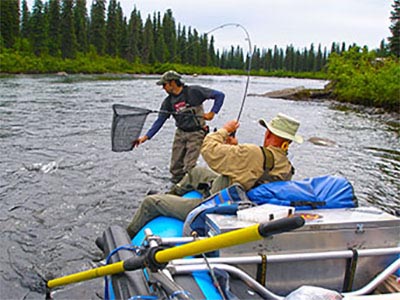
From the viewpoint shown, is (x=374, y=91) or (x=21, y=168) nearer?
(x=21, y=168)

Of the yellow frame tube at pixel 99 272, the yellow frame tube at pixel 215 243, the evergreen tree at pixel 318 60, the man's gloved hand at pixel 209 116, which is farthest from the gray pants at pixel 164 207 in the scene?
the evergreen tree at pixel 318 60

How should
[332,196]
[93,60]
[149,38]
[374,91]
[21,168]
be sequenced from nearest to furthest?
[332,196], [21,168], [374,91], [93,60], [149,38]

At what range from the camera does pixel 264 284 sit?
2.95m

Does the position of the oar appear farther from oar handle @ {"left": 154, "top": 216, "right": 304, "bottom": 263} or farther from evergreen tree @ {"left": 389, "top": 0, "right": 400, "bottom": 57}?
evergreen tree @ {"left": 389, "top": 0, "right": 400, "bottom": 57}

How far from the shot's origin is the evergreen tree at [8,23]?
60459 millimetres

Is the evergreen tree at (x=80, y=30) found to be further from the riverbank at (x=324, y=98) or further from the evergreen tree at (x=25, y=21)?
the riverbank at (x=324, y=98)

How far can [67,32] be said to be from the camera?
216ft

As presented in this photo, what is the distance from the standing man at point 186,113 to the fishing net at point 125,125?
0.33 meters

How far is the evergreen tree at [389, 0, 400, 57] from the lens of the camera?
55.8 m

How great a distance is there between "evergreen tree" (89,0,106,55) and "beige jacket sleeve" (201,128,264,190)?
74.3 m

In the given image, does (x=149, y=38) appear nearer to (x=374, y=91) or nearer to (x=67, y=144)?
(x=374, y=91)

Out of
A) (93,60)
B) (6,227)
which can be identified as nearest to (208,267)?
(6,227)

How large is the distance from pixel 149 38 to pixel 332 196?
80328mm

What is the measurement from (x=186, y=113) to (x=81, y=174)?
2534mm
